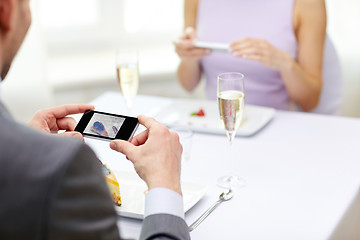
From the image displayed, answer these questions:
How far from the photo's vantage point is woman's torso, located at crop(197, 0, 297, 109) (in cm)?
196

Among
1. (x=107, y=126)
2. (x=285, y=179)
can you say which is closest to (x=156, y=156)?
(x=107, y=126)

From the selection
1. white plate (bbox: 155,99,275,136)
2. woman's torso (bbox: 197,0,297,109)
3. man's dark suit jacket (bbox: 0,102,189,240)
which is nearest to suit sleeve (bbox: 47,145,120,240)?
man's dark suit jacket (bbox: 0,102,189,240)

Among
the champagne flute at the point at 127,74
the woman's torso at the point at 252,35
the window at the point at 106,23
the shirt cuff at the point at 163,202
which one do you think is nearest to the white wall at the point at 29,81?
the window at the point at 106,23

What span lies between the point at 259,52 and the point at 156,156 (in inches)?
34.3

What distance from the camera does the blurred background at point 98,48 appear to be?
2.80m

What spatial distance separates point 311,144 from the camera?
1.42 meters

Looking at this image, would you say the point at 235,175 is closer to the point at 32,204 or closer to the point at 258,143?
the point at 258,143

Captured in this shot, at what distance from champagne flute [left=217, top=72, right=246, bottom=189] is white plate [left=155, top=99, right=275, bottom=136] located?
24cm

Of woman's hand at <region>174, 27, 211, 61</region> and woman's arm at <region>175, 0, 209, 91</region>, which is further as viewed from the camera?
woman's arm at <region>175, 0, 209, 91</region>

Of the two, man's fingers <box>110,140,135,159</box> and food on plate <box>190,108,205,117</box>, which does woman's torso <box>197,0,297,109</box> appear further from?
man's fingers <box>110,140,135,159</box>

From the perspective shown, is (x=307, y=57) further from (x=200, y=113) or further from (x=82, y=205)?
(x=82, y=205)

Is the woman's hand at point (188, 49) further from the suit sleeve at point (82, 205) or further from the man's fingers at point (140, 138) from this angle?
the suit sleeve at point (82, 205)

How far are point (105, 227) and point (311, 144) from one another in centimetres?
90

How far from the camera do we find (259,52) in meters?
1.69
